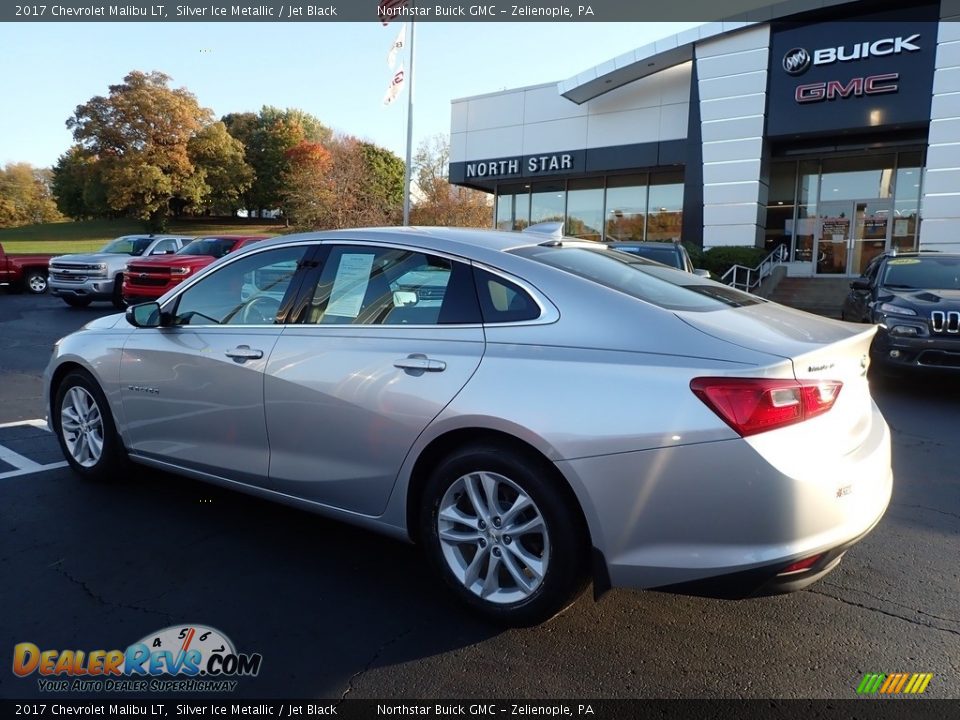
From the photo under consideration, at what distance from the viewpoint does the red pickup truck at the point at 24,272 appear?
20.9 m

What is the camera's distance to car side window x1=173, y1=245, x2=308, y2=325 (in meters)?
3.74

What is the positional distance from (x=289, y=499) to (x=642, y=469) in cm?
188

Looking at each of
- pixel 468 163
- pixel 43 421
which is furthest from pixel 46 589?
pixel 468 163

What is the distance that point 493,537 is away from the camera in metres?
2.83

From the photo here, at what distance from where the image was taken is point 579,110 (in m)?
24.0

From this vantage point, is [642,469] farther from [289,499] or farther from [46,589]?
[46,589]

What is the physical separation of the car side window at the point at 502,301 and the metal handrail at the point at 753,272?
1575 cm

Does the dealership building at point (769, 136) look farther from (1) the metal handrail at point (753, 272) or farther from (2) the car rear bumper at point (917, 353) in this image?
(2) the car rear bumper at point (917, 353)

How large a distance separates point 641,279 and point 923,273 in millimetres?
7187

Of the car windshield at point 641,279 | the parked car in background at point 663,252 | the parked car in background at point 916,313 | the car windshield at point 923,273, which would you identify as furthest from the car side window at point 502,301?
the parked car in background at point 663,252

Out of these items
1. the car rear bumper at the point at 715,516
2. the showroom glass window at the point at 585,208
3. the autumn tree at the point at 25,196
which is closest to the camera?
the car rear bumper at the point at 715,516

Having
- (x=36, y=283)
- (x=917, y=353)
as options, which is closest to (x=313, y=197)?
(x=36, y=283)

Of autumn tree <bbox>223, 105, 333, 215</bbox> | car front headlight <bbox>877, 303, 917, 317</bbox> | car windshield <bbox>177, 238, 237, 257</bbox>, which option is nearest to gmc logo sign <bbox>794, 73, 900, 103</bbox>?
car front headlight <bbox>877, 303, 917, 317</bbox>

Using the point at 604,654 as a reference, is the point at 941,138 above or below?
above
